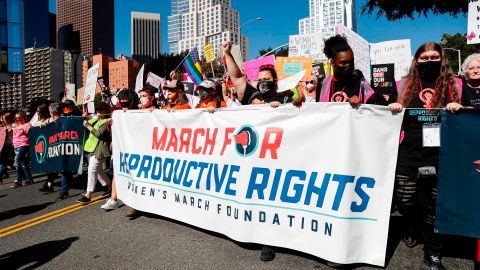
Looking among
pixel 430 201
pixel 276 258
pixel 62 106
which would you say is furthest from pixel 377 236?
pixel 62 106

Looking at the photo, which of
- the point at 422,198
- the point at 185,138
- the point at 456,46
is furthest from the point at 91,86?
the point at 456,46

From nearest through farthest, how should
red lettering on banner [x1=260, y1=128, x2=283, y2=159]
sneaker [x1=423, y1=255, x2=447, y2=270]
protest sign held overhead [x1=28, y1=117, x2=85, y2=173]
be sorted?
sneaker [x1=423, y1=255, x2=447, y2=270] < red lettering on banner [x1=260, y1=128, x2=283, y2=159] < protest sign held overhead [x1=28, y1=117, x2=85, y2=173]

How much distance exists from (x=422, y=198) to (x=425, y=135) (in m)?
0.56

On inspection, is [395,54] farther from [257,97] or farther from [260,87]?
[260,87]

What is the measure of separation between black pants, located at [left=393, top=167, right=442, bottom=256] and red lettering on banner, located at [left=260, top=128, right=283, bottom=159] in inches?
42.7

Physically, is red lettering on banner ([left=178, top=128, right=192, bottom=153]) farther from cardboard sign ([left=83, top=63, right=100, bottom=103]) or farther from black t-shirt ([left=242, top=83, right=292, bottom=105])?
cardboard sign ([left=83, top=63, right=100, bottom=103])

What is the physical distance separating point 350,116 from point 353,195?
656mm

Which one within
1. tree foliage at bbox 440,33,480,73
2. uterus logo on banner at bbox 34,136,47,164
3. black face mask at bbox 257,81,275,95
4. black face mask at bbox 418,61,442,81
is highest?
tree foliage at bbox 440,33,480,73

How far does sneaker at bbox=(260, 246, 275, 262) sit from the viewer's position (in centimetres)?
343

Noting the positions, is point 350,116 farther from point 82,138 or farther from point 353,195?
point 82,138

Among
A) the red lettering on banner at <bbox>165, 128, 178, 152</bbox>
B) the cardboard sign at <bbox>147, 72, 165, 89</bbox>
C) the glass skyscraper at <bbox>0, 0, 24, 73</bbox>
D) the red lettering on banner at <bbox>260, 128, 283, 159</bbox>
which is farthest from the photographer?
the glass skyscraper at <bbox>0, 0, 24, 73</bbox>

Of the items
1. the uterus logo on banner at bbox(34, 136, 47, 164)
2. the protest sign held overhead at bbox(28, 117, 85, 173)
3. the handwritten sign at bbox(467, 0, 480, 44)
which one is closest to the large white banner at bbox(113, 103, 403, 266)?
the protest sign held overhead at bbox(28, 117, 85, 173)

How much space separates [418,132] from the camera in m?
3.23

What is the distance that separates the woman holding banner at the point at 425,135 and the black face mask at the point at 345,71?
51 centimetres
